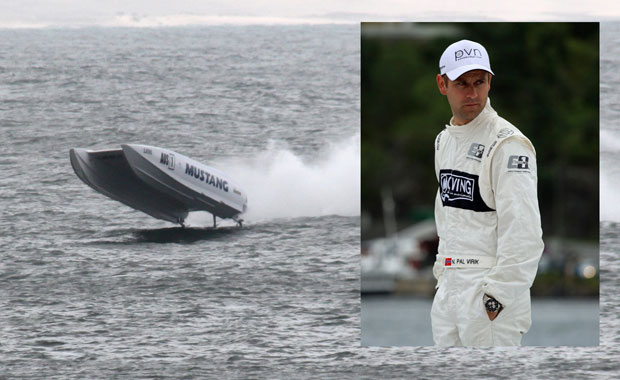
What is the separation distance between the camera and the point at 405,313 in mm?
28844

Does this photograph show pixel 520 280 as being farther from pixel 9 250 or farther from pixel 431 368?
pixel 9 250

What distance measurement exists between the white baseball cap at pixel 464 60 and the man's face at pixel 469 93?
0.16 ft

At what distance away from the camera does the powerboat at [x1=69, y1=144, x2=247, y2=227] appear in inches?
235

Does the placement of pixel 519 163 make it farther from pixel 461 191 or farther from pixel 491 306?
pixel 491 306

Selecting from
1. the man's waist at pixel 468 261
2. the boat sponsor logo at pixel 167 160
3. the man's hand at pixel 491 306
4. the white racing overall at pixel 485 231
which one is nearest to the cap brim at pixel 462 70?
the white racing overall at pixel 485 231

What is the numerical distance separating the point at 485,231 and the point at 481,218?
0.06 metres

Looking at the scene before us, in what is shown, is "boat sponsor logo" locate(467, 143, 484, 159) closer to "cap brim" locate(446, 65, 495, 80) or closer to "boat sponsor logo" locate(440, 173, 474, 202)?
"boat sponsor logo" locate(440, 173, 474, 202)

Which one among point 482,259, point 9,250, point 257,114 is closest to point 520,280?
point 482,259

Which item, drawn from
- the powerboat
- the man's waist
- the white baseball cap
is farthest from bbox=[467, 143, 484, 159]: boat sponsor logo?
the powerboat

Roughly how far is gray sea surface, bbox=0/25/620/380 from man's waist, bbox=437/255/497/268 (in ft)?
3.67

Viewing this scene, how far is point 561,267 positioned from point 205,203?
20.5 m

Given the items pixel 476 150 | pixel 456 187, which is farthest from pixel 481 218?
pixel 476 150

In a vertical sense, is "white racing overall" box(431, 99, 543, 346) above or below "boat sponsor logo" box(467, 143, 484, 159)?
below

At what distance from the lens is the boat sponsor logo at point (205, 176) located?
598cm
